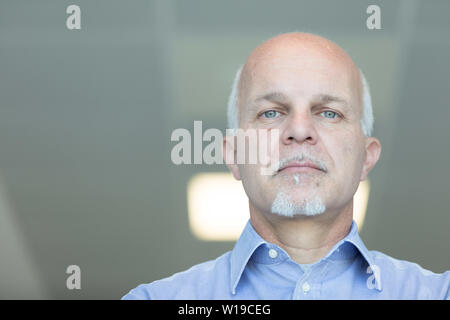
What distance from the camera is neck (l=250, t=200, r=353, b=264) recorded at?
4.34ft

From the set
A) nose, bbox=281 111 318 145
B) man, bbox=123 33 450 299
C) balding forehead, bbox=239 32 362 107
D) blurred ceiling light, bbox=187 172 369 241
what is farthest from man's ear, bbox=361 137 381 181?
blurred ceiling light, bbox=187 172 369 241

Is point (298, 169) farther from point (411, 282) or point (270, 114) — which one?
point (411, 282)

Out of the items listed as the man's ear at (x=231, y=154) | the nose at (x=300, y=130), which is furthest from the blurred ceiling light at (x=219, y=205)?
the nose at (x=300, y=130)

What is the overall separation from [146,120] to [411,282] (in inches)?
92.7

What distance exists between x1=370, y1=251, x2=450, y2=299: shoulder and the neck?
14 centimetres

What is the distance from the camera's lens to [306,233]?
1.33m

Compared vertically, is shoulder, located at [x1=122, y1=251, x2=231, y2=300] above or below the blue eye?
below

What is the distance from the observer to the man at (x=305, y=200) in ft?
4.19

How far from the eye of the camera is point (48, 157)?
145 inches

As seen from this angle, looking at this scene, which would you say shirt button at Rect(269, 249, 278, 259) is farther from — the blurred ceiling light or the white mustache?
the blurred ceiling light

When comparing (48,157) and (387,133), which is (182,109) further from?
(387,133)

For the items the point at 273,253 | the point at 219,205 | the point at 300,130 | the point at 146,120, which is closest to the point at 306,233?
the point at 273,253

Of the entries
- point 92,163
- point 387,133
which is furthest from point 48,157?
point 387,133
